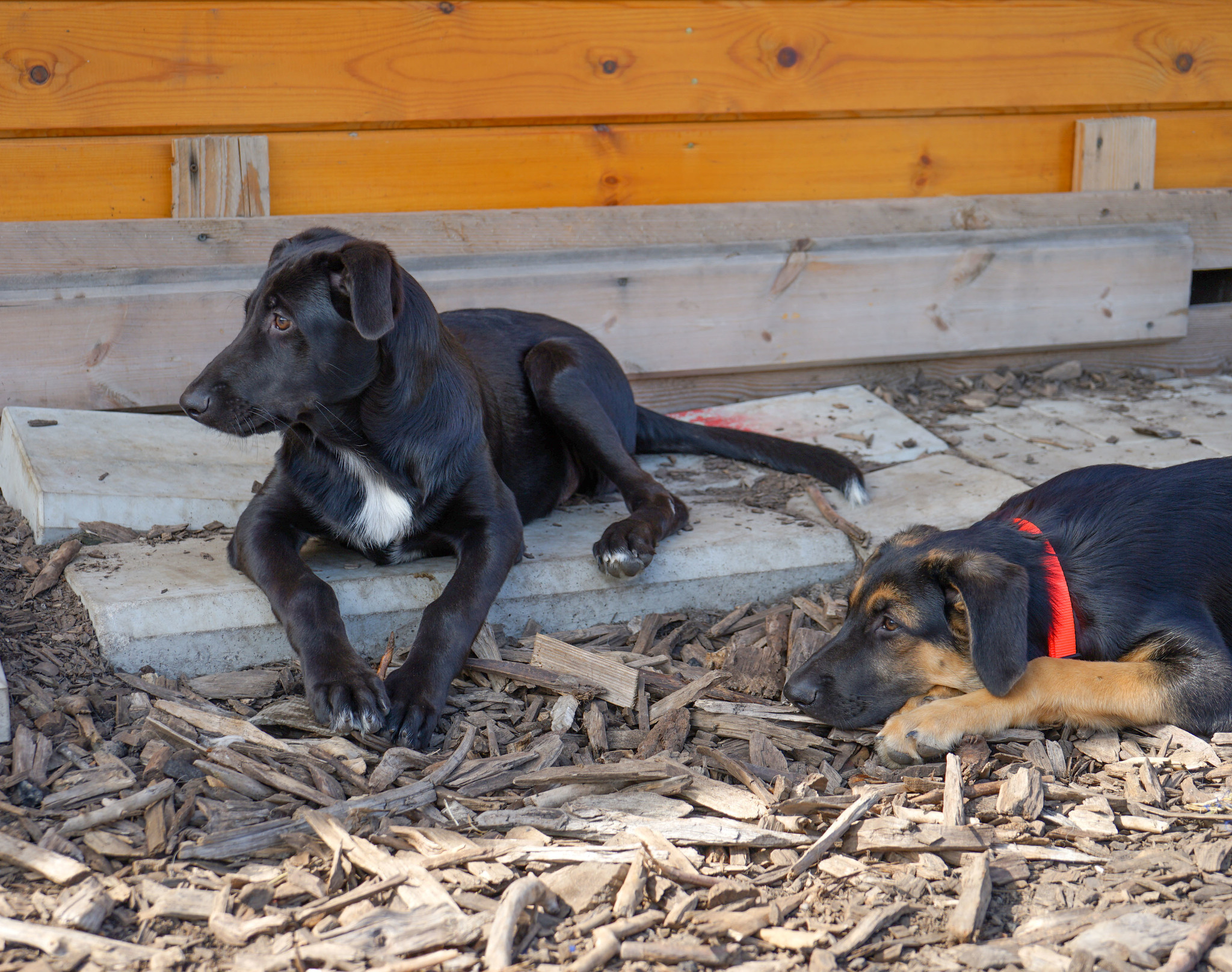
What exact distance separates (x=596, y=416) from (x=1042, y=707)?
2.00 metres

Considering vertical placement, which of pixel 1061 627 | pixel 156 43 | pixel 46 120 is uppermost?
pixel 156 43

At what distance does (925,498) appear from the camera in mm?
4609

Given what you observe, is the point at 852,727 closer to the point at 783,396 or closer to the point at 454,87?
the point at 783,396

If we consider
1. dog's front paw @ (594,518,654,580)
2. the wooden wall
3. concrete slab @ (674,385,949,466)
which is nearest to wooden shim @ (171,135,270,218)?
the wooden wall

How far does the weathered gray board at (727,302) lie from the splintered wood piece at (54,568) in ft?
4.01

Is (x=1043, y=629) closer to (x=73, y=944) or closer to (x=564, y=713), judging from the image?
(x=564, y=713)

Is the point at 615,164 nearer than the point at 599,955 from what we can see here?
No

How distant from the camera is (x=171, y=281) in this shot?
485 cm

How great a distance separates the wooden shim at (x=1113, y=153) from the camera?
6.16m

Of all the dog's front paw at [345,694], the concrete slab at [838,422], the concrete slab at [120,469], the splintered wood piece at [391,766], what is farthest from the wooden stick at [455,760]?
the concrete slab at [838,422]

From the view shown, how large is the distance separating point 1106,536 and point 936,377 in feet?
9.45

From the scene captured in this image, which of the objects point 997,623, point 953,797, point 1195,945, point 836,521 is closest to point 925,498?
point 836,521

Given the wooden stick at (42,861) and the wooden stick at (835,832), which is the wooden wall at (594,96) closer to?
the wooden stick at (42,861)

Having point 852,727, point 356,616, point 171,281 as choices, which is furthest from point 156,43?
point 852,727
